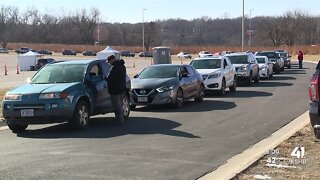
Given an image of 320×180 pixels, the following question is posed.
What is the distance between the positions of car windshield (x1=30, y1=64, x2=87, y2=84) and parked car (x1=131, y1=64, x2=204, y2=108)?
3.57 meters

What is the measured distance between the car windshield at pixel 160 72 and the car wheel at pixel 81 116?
5280 millimetres

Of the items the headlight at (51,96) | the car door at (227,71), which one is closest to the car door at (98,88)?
the headlight at (51,96)

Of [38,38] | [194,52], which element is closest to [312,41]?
[194,52]

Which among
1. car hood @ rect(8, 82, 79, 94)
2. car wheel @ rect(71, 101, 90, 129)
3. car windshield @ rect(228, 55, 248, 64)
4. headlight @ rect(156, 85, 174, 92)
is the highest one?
car windshield @ rect(228, 55, 248, 64)

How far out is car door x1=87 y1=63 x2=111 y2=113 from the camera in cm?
1290

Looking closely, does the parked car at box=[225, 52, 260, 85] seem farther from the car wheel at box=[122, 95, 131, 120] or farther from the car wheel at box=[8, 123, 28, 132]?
the car wheel at box=[8, 123, 28, 132]

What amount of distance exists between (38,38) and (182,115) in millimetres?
180926

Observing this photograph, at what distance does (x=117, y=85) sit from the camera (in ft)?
42.1

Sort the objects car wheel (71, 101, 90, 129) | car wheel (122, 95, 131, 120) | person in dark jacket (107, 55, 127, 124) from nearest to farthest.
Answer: car wheel (71, 101, 90, 129) < person in dark jacket (107, 55, 127, 124) < car wheel (122, 95, 131, 120)

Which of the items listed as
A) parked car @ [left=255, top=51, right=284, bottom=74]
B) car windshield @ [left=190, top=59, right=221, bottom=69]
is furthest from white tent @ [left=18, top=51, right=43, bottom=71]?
car windshield @ [left=190, top=59, right=221, bottom=69]

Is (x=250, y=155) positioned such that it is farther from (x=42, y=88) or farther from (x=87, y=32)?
(x=87, y=32)

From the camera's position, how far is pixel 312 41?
163625 millimetres

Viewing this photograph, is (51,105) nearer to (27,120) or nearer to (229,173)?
(27,120)

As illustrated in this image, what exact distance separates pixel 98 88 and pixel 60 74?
3.19 ft
